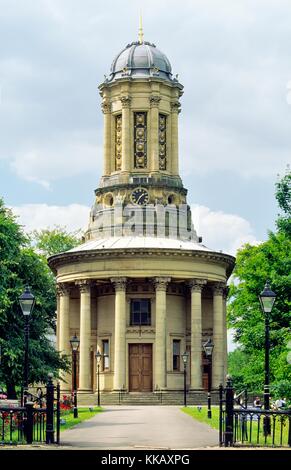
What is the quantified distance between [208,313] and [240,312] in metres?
11.6

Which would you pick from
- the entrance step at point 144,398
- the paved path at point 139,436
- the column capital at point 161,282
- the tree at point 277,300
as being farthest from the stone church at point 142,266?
the paved path at point 139,436

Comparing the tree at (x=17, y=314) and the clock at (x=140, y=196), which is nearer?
the tree at (x=17, y=314)

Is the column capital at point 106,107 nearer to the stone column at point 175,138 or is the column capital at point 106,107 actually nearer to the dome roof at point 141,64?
the dome roof at point 141,64

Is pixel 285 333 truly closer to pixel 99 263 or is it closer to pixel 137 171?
pixel 99 263

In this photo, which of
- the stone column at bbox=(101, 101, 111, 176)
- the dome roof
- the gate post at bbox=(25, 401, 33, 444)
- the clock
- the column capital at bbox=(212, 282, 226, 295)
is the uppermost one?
the dome roof

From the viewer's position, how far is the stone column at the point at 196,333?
255ft

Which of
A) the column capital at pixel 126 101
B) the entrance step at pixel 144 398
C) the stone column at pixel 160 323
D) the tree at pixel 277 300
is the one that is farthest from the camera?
the column capital at pixel 126 101

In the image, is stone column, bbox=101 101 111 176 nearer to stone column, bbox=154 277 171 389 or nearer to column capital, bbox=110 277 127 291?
column capital, bbox=110 277 127 291

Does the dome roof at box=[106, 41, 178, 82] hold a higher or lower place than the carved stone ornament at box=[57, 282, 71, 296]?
higher

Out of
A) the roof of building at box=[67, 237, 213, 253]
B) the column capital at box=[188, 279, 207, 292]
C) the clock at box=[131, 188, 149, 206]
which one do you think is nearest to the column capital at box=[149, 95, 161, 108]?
the clock at box=[131, 188, 149, 206]

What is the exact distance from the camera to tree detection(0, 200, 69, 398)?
48156 mm

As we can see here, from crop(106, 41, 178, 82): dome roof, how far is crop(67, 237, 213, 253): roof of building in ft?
50.1

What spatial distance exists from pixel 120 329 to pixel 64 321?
6.33m
